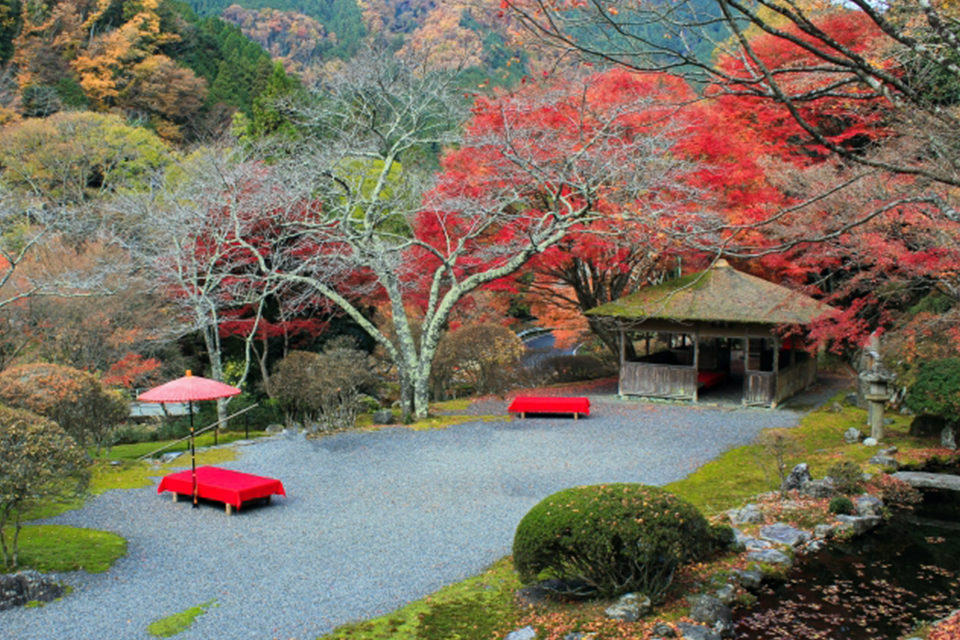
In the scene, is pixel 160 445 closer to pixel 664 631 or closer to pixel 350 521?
pixel 350 521

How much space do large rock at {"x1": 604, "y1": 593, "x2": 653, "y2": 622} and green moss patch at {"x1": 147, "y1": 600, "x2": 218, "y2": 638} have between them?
3.60 meters

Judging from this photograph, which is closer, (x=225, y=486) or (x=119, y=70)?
(x=225, y=486)

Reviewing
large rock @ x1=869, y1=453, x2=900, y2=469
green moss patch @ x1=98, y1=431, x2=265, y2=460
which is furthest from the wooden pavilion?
green moss patch @ x1=98, y1=431, x2=265, y2=460

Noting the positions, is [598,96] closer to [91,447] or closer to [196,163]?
[196,163]

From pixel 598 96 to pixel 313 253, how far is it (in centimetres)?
771

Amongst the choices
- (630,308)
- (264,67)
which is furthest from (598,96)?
(264,67)

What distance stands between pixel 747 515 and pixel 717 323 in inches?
322

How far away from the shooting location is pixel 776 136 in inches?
797

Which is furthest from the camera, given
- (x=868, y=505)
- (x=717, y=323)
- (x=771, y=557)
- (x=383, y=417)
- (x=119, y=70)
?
(x=119, y=70)

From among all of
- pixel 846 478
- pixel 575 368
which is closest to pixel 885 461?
pixel 846 478

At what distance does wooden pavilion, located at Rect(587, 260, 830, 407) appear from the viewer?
1598 centimetres

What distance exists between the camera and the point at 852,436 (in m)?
13.1

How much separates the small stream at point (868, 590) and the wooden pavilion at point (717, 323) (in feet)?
23.2

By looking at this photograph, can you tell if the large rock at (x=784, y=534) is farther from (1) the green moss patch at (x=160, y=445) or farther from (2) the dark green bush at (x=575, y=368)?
(2) the dark green bush at (x=575, y=368)
